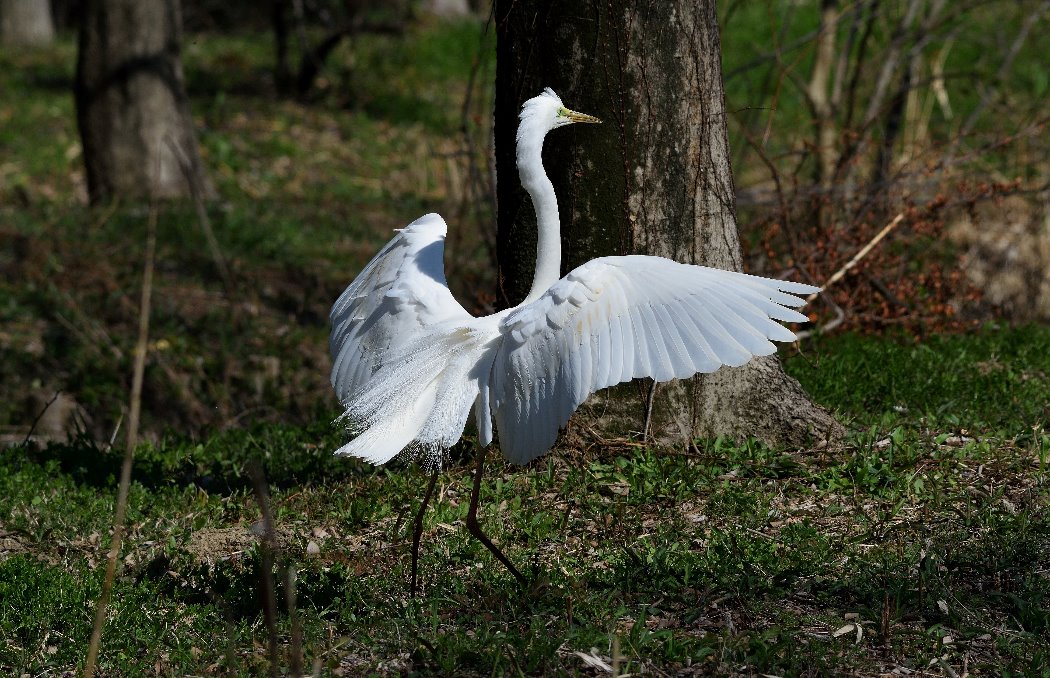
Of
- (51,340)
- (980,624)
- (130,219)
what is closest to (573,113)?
(980,624)

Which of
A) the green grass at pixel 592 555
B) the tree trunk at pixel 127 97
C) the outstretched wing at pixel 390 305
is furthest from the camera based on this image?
the tree trunk at pixel 127 97

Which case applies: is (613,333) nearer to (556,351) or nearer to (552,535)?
(556,351)

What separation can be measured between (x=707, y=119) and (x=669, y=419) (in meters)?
1.26

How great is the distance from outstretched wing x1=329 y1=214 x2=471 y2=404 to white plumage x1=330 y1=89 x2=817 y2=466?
0.10 metres

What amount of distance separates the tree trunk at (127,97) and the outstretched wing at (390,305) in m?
6.76

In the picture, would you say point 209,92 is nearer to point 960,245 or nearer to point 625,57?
point 960,245

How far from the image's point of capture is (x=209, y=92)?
17.2 m

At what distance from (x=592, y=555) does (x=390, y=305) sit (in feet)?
3.84

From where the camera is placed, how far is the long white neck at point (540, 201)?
4129 mm

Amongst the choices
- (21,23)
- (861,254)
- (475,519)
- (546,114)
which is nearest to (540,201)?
(546,114)

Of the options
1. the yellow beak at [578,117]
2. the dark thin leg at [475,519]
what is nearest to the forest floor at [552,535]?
the dark thin leg at [475,519]

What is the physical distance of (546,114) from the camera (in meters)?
4.18

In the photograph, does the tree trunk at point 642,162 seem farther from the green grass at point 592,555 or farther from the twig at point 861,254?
the twig at point 861,254

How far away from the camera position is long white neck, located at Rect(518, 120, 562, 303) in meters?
4.13
